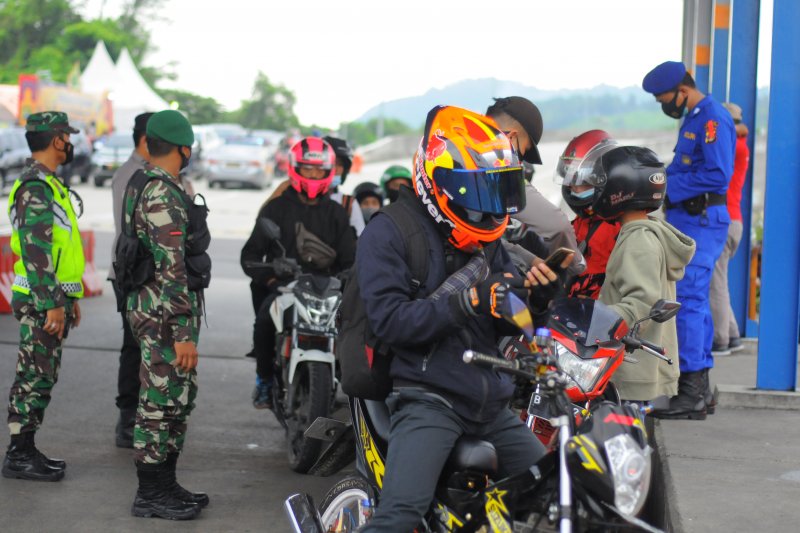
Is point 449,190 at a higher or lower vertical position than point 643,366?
higher

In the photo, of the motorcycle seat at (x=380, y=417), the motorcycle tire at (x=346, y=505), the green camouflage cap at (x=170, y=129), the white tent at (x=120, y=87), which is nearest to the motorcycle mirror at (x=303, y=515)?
the motorcycle tire at (x=346, y=505)

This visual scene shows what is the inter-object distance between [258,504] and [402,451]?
2665 mm

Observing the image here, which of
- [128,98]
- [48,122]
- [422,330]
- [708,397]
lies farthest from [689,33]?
[128,98]

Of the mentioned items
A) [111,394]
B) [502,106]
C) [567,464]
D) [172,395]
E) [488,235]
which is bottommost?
[111,394]

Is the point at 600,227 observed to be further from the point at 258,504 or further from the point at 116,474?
the point at 116,474

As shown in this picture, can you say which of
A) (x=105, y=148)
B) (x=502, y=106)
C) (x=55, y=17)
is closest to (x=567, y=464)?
(x=502, y=106)

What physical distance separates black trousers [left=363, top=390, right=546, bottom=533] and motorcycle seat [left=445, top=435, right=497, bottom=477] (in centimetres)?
3

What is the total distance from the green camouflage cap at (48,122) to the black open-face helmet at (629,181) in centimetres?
299

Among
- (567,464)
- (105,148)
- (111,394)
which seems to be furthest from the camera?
(105,148)

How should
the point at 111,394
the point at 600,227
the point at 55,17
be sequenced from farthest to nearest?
the point at 55,17
the point at 111,394
the point at 600,227

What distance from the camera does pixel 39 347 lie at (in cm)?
649

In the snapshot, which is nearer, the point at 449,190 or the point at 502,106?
the point at 449,190

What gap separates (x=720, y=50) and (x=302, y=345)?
606cm

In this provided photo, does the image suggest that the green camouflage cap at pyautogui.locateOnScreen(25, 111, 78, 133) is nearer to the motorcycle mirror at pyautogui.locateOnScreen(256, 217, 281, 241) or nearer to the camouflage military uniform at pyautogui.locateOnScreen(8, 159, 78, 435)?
the camouflage military uniform at pyautogui.locateOnScreen(8, 159, 78, 435)
